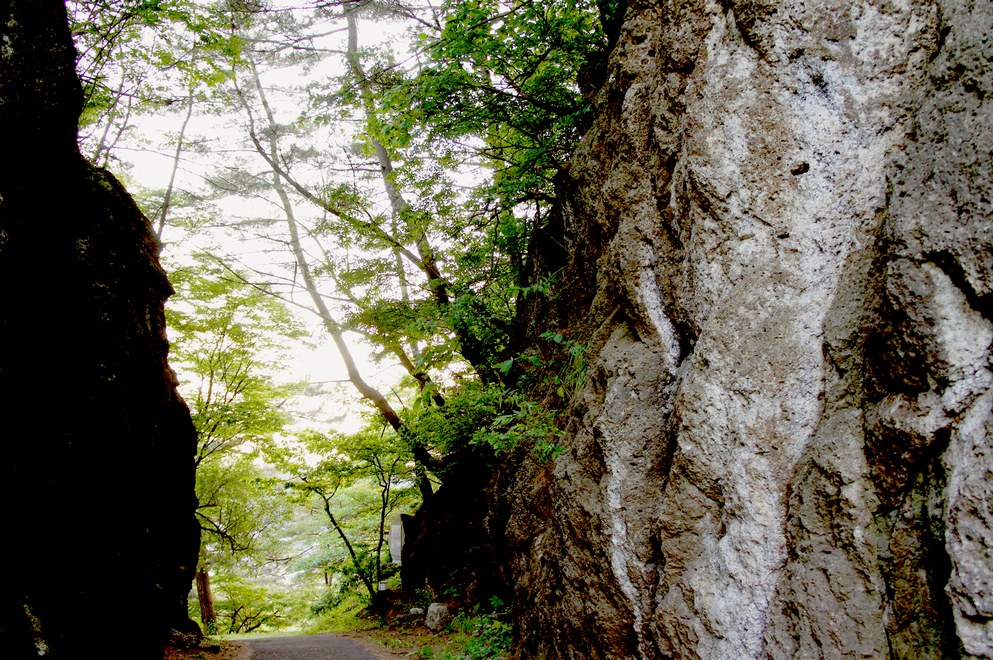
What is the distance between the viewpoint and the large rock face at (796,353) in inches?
92.4

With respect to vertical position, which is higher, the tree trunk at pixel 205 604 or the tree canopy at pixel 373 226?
the tree canopy at pixel 373 226

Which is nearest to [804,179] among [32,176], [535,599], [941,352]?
[941,352]

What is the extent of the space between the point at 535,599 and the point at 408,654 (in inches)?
199

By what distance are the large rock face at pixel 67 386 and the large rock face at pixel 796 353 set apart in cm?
504

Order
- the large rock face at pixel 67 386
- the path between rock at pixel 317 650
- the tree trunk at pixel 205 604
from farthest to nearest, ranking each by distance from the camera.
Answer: the tree trunk at pixel 205 604
the path between rock at pixel 317 650
the large rock face at pixel 67 386

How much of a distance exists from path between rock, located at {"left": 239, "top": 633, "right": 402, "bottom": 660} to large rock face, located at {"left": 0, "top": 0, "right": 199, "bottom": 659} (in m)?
3.31

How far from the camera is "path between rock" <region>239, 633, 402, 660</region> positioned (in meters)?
9.53

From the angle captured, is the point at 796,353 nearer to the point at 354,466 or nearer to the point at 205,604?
the point at 354,466

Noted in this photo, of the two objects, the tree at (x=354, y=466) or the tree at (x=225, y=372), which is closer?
the tree at (x=225, y=372)

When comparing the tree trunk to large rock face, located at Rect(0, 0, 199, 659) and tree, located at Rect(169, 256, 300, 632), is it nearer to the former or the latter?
tree, located at Rect(169, 256, 300, 632)

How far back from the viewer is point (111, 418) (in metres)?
6.11

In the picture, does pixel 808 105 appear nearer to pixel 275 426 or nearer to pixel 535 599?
pixel 535 599

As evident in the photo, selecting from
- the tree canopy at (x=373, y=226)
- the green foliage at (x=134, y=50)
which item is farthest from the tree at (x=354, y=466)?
the green foliage at (x=134, y=50)

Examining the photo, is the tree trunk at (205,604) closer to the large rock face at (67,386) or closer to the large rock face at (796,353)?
the large rock face at (67,386)
